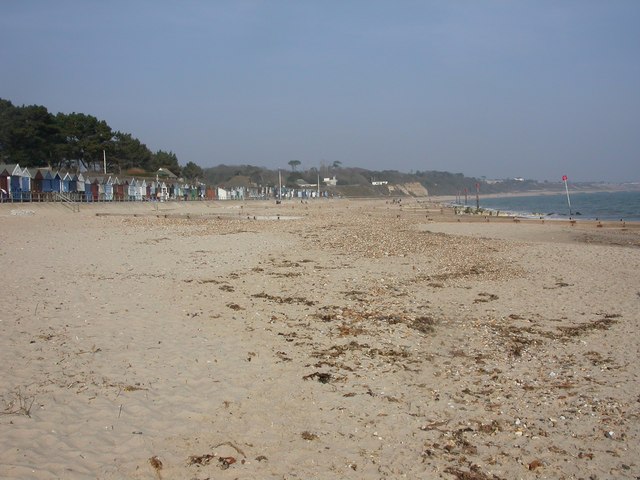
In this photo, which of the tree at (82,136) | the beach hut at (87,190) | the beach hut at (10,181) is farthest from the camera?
the tree at (82,136)

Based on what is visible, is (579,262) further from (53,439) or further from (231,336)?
(53,439)

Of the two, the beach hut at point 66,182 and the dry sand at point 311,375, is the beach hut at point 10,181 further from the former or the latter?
the dry sand at point 311,375

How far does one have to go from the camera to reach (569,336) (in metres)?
8.05

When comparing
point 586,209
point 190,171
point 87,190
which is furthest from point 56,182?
point 190,171

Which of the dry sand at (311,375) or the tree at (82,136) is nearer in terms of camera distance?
the dry sand at (311,375)

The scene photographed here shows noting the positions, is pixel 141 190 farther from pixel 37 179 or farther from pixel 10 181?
pixel 10 181

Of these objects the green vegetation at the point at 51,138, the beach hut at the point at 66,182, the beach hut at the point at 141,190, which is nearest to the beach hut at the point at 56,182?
the beach hut at the point at 66,182

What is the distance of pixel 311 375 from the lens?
20.3 ft

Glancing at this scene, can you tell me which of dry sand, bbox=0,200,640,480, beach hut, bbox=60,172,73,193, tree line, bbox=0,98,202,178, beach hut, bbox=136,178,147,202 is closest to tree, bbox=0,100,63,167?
tree line, bbox=0,98,202,178

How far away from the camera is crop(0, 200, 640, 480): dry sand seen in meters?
4.26

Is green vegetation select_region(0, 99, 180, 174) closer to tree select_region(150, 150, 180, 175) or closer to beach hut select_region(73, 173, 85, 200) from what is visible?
beach hut select_region(73, 173, 85, 200)

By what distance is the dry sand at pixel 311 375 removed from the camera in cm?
426

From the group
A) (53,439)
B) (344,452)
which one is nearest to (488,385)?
(344,452)

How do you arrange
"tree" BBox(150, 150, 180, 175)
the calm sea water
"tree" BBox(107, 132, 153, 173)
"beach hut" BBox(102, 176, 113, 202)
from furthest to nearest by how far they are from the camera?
"tree" BBox(150, 150, 180, 175)
"tree" BBox(107, 132, 153, 173)
"beach hut" BBox(102, 176, 113, 202)
the calm sea water
